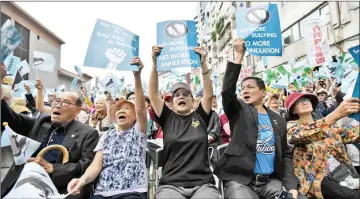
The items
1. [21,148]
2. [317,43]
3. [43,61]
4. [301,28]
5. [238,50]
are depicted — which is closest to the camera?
[21,148]

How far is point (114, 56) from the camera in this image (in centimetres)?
357

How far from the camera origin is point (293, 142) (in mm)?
2996

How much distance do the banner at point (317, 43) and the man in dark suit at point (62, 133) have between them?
6.11 meters

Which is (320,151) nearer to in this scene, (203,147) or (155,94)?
(203,147)

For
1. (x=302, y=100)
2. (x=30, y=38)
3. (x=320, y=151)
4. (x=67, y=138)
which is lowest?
(x=320, y=151)

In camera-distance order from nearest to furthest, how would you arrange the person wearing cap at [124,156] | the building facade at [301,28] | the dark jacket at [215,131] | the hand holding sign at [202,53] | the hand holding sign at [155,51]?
1. the person wearing cap at [124,156]
2. the hand holding sign at [202,53]
3. the hand holding sign at [155,51]
4. the dark jacket at [215,131]
5. the building facade at [301,28]

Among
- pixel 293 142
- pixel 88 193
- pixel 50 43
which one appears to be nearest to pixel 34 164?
pixel 88 193

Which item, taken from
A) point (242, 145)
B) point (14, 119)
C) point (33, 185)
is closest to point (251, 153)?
point (242, 145)

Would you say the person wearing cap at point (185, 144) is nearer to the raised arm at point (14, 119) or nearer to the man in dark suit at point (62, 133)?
the man in dark suit at point (62, 133)

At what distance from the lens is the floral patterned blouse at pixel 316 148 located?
2861 millimetres

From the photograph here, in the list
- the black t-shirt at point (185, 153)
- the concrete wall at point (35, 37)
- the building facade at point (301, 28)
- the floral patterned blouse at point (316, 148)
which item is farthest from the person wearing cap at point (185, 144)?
the concrete wall at point (35, 37)

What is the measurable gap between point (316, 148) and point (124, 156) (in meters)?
1.92

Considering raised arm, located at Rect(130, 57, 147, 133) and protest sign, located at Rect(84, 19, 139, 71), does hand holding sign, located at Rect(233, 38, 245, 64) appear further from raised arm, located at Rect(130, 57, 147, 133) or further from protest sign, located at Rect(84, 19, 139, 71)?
protest sign, located at Rect(84, 19, 139, 71)

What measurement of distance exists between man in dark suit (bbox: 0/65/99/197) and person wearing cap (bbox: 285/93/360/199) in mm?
2092
